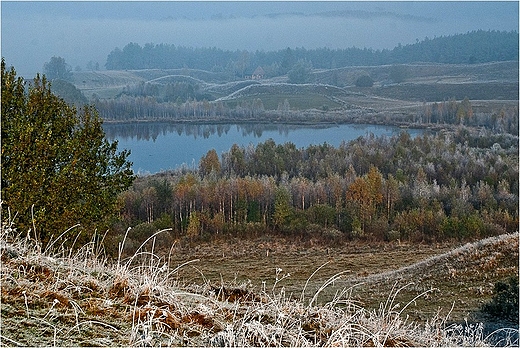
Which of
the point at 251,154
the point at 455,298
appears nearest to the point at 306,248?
the point at 455,298

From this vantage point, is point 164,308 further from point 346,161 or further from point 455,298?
point 346,161

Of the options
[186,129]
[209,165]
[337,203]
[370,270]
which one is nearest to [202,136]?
[186,129]

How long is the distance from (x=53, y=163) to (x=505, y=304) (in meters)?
16.1

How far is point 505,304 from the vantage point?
19.5m

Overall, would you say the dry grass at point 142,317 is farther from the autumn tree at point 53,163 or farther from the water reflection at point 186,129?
the water reflection at point 186,129

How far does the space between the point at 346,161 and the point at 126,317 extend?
286 ft

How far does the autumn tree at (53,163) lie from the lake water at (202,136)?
86.3 meters

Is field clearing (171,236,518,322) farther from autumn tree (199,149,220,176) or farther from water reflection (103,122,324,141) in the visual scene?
water reflection (103,122,324,141)

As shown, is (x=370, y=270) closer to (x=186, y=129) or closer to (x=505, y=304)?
(x=505, y=304)

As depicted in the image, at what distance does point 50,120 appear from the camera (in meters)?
18.9

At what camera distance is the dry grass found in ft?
13.1

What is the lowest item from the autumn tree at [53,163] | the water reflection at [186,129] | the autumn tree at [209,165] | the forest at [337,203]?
the forest at [337,203]

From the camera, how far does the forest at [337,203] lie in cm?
5688

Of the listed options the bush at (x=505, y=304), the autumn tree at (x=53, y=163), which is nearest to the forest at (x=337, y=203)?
the autumn tree at (x=53, y=163)
